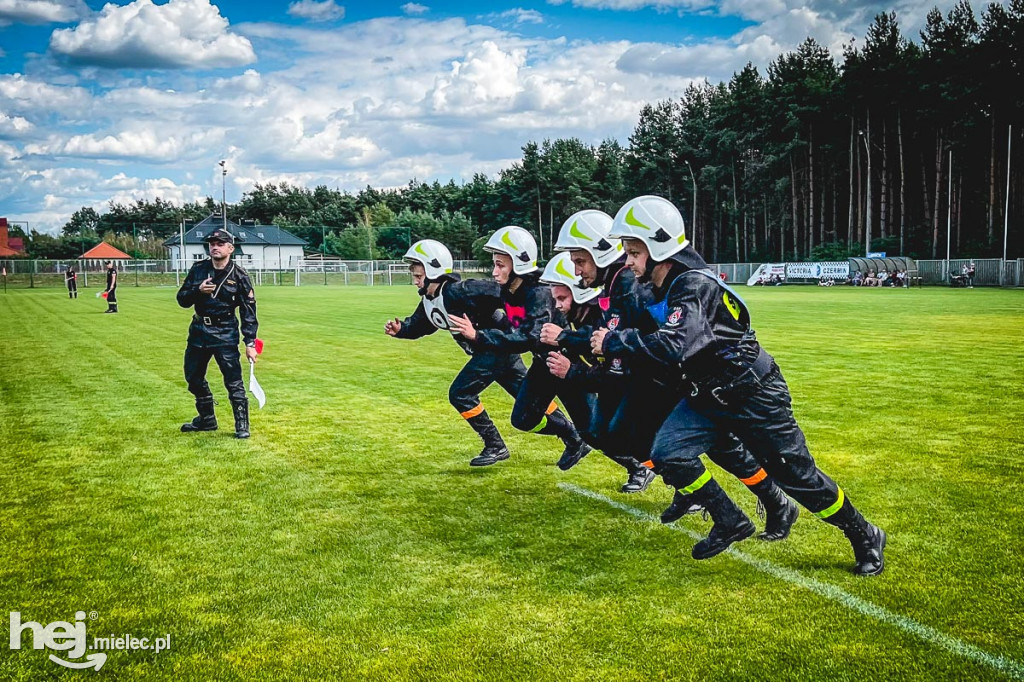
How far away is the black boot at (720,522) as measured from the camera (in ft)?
17.4

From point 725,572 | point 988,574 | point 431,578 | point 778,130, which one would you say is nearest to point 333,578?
point 431,578

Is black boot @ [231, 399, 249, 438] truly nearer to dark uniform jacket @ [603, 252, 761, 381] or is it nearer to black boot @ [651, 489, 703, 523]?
black boot @ [651, 489, 703, 523]

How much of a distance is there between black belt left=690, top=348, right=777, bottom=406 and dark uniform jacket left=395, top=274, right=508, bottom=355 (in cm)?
313

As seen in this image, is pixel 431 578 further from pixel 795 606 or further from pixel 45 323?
pixel 45 323

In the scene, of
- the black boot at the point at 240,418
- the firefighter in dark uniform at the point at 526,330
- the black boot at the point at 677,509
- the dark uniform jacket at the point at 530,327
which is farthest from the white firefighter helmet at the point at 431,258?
the black boot at the point at 677,509

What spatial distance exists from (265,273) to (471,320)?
6520 cm

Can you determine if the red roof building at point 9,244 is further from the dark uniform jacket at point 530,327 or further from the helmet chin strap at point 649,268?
the helmet chin strap at point 649,268

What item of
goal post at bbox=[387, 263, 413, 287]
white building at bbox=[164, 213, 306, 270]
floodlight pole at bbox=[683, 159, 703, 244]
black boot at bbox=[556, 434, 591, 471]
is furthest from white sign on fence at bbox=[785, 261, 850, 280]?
black boot at bbox=[556, 434, 591, 471]

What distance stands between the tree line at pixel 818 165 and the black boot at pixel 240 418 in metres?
53.2

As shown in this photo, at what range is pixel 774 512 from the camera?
5.69 metres

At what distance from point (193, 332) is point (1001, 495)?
8707 millimetres

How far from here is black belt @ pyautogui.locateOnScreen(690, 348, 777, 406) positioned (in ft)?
16.4

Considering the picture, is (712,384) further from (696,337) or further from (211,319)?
(211,319)

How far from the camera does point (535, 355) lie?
7672mm
